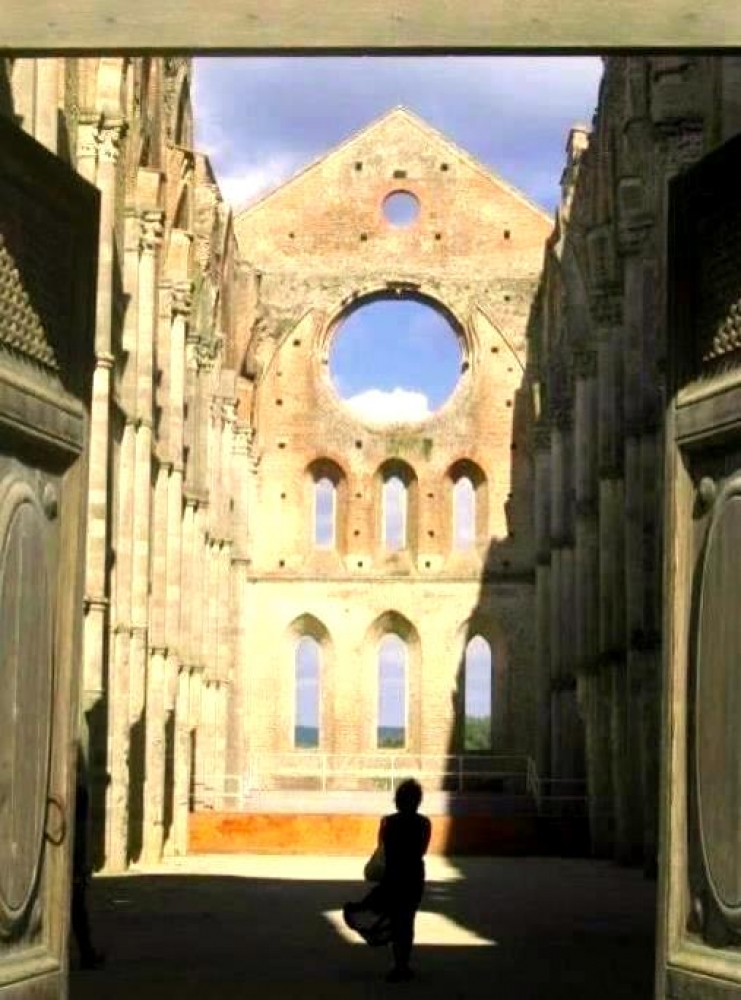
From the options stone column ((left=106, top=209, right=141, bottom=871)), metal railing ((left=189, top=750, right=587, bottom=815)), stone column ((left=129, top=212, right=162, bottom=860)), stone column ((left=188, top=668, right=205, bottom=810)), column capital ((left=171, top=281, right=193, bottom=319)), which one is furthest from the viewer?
metal railing ((left=189, top=750, right=587, bottom=815))

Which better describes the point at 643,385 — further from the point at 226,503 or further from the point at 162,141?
the point at 226,503

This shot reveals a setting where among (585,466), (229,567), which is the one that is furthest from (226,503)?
(585,466)

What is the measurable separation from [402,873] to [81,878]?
5.98 ft

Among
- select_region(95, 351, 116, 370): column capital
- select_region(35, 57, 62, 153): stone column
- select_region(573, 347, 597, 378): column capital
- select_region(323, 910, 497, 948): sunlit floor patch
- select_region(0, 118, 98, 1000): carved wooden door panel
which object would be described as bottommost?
select_region(323, 910, 497, 948): sunlit floor patch

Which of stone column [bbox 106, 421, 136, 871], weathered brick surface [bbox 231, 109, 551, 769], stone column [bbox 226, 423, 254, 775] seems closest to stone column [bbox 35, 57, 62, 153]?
stone column [bbox 106, 421, 136, 871]

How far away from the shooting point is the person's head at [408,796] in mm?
10812

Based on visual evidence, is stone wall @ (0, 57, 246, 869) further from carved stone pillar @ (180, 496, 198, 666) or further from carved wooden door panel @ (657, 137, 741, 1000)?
carved wooden door panel @ (657, 137, 741, 1000)

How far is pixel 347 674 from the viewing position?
42.2m

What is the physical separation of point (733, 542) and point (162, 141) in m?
25.1

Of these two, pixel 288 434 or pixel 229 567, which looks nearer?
pixel 229 567

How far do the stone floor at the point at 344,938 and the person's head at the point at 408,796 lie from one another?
100 cm

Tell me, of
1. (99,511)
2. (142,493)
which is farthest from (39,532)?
(142,493)

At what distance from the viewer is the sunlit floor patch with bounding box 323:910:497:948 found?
13773 mm

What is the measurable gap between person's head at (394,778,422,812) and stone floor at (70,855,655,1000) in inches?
39.3
